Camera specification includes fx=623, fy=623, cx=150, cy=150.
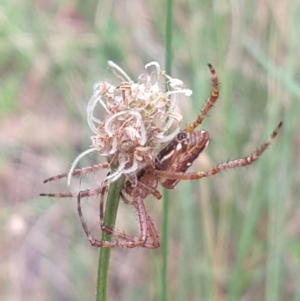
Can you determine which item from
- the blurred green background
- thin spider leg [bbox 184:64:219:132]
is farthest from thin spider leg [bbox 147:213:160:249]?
the blurred green background

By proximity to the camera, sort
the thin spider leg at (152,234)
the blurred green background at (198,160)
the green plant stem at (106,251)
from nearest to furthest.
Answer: the green plant stem at (106,251)
the thin spider leg at (152,234)
the blurred green background at (198,160)

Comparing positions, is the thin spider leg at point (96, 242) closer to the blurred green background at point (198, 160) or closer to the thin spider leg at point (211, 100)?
the thin spider leg at point (211, 100)

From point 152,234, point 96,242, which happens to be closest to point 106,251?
point 96,242

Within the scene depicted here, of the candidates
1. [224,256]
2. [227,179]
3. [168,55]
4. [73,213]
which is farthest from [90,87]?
[168,55]

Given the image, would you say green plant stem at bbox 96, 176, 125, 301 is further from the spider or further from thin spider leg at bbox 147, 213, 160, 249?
thin spider leg at bbox 147, 213, 160, 249

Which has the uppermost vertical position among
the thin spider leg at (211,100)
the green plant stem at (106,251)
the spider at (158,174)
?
the thin spider leg at (211,100)

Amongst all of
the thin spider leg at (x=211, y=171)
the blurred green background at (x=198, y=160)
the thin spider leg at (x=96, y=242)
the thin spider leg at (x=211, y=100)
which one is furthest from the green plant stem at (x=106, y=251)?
the blurred green background at (x=198, y=160)

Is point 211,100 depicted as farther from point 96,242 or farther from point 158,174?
point 96,242
